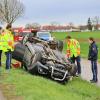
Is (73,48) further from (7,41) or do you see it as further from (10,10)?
(10,10)

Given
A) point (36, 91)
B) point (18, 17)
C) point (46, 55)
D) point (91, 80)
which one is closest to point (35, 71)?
point (46, 55)

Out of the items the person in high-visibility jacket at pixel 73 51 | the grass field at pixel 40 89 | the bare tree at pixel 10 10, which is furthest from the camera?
the bare tree at pixel 10 10

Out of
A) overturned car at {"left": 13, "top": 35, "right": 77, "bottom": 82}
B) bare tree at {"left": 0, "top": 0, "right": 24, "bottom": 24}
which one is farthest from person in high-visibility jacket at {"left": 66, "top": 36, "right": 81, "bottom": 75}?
bare tree at {"left": 0, "top": 0, "right": 24, "bottom": 24}

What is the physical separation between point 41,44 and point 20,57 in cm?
102

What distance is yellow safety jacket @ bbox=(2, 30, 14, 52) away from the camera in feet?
56.3

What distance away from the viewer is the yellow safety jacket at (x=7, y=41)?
56.3ft

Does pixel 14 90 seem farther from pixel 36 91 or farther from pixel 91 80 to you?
pixel 91 80

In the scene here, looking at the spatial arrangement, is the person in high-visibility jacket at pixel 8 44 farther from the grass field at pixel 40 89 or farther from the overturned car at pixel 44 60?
the grass field at pixel 40 89

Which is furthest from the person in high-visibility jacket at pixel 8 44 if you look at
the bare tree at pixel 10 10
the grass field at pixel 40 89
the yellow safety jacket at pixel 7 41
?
the bare tree at pixel 10 10

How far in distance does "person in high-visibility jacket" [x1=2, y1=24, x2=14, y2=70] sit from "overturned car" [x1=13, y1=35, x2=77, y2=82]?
70cm

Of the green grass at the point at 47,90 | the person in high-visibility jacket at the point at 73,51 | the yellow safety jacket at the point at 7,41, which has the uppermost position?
the yellow safety jacket at the point at 7,41

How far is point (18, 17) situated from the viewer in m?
70.7

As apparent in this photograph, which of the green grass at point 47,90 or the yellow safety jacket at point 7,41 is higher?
the yellow safety jacket at point 7,41

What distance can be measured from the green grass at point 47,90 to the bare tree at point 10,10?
1984 inches
